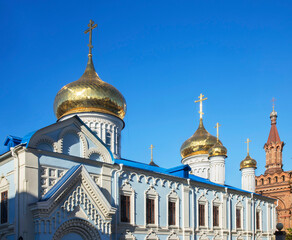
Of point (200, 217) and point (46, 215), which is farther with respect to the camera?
point (200, 217)

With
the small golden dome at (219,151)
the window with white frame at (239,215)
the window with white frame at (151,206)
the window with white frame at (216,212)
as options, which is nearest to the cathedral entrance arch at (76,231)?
the window with white frame at (151,206)

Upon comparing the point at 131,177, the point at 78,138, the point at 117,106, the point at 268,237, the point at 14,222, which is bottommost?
the point at 268,237

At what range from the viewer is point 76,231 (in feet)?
51.2

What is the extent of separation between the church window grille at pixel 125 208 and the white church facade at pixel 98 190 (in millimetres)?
42

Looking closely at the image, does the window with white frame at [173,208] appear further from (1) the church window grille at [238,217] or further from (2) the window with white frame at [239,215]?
(1) the church window grille at [238,217]

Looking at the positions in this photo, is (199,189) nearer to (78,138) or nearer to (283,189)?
(78,138)

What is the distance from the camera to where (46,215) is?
14.3 m

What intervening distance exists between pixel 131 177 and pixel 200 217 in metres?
5.86

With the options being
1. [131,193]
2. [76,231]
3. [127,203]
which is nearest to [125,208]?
[127,203]

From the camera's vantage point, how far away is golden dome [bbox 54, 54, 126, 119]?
21312 millimetres

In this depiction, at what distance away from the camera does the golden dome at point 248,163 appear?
31.1m

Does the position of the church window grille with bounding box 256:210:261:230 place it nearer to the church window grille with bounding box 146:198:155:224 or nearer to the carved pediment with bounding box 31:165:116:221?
the church window grille with bounding box 146:198:155:224

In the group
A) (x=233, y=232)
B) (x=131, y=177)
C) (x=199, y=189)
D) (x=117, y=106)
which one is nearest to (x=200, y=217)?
(x=199, y=189)

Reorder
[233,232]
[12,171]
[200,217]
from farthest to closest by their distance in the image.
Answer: [233,232] → [200,217] → [12,171]
